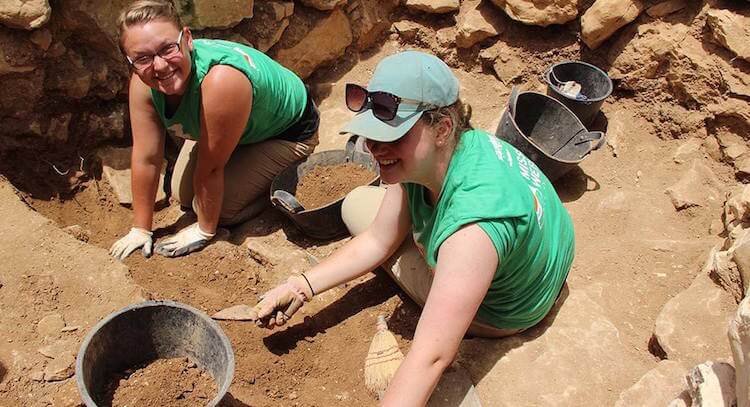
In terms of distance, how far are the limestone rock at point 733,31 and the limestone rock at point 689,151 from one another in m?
0.53

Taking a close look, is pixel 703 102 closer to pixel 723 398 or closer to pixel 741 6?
pixel 741 6

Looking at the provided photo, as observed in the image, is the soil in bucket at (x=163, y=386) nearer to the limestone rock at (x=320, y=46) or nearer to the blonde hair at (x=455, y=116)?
the blonde hair at (x=455, y=116)

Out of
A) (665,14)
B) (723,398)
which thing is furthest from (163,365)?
(665,14)

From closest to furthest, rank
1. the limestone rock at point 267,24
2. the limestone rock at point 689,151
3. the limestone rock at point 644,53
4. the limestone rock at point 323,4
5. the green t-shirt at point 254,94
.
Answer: the green t-shirt at point 254,94, the limestone rock at point 689,151, the limestone rock at point 644,53, the limestone rock at point 267,24, the limestone rock at point 323,4

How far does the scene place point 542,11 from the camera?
428cm

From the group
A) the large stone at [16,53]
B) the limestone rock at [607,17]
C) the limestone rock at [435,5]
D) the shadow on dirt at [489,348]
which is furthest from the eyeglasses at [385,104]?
the limestone rock at [435,5]

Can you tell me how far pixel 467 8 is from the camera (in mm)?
4668

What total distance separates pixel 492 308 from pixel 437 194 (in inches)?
21.1

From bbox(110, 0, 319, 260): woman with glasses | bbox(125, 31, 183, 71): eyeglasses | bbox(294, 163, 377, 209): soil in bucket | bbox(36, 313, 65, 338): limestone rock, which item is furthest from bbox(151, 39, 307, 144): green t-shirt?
bbox(36, 313, 65, 338): limestone rock

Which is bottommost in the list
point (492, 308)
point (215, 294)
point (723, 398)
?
point (215, 294)

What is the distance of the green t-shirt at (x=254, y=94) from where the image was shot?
3.02m

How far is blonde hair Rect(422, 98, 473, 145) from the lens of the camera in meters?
2.03

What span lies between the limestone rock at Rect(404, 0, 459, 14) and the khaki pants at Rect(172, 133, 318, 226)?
1583 millimetres

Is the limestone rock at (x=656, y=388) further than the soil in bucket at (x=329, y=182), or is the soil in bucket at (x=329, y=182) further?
the soil in bucket at (x=329, y=182)
